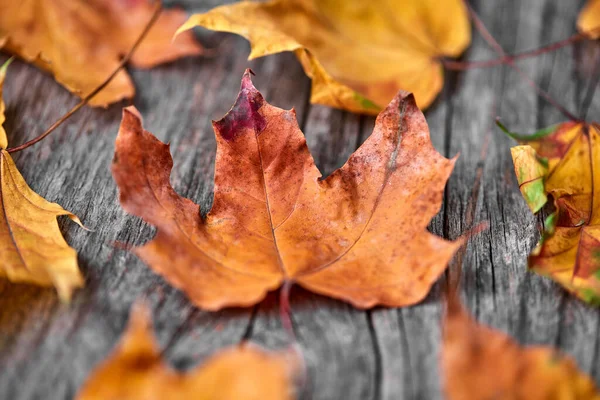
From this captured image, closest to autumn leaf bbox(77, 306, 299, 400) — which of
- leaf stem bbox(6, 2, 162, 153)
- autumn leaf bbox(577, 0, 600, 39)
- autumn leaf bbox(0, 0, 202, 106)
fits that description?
leaf stem bbox(6, 2, 162, 153)

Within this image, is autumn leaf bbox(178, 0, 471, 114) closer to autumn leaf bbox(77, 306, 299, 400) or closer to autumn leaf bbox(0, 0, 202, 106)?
autumn leaf bbox(0, 0, 202, 106)

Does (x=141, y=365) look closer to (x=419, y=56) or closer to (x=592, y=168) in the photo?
(x=592, y=168)

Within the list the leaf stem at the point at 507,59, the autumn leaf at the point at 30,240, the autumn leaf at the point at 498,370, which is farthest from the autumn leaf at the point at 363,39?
the autumn leaf at the point at 498,370

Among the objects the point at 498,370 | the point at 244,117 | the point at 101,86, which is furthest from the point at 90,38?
the point at 498,370

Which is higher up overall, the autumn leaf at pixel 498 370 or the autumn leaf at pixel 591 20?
the autumn leaf at pixel 591 20

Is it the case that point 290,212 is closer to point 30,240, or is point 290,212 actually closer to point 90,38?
point 30,240

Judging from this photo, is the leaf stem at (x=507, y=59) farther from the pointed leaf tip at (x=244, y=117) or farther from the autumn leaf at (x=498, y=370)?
the autumn leaf at (x=498, y=370)

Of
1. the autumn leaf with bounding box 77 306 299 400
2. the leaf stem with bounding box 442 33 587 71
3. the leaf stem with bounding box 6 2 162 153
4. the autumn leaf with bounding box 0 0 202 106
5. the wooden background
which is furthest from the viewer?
the leaf stem with bounding box 442 33 587 71
